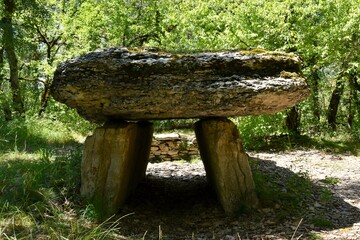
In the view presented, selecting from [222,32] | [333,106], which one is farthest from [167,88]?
[333,106]

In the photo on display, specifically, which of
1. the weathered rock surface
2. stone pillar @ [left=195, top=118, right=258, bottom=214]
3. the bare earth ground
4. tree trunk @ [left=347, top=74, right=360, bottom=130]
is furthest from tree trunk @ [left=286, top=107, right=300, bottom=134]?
the weathered rock surface

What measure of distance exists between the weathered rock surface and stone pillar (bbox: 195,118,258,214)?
1.72ft

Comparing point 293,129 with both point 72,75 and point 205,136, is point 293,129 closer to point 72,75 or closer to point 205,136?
point 205,136

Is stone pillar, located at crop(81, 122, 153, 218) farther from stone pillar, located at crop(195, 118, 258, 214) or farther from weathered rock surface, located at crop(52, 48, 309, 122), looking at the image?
stone pillar, located at crop(195, 118, 258, 214)

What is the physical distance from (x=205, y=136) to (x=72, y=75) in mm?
1895

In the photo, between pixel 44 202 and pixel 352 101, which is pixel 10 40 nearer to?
pixel 44 202

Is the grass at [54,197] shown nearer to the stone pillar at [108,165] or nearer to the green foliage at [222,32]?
the stone pillar at [108,165]

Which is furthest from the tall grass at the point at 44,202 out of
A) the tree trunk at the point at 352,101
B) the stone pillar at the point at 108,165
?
the tree trunk at the point at 352,101

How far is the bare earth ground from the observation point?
4.32m

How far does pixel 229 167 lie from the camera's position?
506 centimetres

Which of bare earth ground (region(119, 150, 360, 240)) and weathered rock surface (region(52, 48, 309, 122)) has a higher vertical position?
weathered rock surface (region(52, 48, 309, 122))

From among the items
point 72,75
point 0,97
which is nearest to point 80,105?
point 72,75

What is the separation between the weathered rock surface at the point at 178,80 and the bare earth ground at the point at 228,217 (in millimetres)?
1372

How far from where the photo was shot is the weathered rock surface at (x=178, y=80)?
14.6 ft
